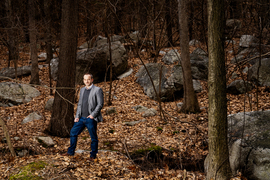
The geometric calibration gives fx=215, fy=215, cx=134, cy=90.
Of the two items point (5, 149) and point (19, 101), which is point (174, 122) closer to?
point (5, 149)

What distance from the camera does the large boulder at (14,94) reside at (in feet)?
33.1

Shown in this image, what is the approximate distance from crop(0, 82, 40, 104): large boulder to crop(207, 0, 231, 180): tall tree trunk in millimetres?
8832

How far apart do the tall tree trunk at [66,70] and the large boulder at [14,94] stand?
3.79 meters

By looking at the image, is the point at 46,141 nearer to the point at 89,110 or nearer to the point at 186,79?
the point at 89,110

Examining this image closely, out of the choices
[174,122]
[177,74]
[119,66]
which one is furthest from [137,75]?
[174,122]

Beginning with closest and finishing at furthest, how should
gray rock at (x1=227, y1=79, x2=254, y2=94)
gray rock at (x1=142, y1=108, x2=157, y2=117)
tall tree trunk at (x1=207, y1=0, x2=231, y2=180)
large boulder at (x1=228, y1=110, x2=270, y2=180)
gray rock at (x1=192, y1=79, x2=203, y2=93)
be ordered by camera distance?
1. tall tree trunk at (x1=207, y1=0, x2=231, y2=180)
2. large boulder at (x1=228, y1=110, x2=270, y2=180)
3. gray rock at (x1=142, y1=108, x2=157, y2=117)
4. gray rock at (x1=227, y1=79, x2=254, y2=94)
5. gray rock at (x1=192, y1=79, x2=203, y2=93)

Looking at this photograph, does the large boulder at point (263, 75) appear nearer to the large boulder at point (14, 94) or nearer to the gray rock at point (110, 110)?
the gray rock at point (110, 110)

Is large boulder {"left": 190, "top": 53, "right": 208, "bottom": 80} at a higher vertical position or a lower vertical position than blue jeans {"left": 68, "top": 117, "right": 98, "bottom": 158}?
higher

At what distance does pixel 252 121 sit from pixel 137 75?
7.68 m

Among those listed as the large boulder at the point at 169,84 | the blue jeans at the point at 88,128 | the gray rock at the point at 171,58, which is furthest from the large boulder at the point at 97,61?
the blue jeans at the point at 88,128

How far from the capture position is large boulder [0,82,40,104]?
33.1 ft

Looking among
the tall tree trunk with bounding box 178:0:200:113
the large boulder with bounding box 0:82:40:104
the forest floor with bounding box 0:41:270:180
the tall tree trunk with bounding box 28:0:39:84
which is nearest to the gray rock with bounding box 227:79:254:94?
the forest floor with bounding box 0:41:270:180

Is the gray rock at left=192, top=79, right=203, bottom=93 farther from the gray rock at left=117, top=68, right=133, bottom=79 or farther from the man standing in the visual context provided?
the man standing

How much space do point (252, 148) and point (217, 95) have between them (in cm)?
178
